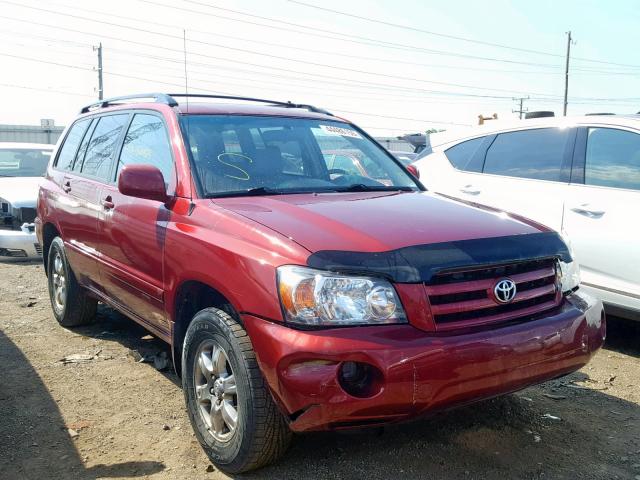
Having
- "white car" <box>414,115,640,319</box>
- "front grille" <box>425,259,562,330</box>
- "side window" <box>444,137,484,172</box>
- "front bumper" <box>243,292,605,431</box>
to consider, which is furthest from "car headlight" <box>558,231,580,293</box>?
"side window" <box>444,137,484,172</box>

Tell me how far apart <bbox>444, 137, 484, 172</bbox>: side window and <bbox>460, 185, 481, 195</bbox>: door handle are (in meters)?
0.20

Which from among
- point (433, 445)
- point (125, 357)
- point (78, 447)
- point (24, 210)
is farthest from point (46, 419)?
point (24, 210)

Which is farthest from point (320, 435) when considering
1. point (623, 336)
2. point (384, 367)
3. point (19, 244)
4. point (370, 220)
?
point (19, 244)

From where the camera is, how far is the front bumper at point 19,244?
8.21 metres

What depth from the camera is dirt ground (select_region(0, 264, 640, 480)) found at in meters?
3.09

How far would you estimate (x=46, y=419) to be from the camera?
12.1ft

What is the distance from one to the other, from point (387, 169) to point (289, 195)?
1.05 m

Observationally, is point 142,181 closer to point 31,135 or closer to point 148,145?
point 148,145

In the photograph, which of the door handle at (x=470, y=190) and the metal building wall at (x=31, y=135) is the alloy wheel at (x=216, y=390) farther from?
the metal building wall at (x=31, y=135)

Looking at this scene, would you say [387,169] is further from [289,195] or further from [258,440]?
[258,440]

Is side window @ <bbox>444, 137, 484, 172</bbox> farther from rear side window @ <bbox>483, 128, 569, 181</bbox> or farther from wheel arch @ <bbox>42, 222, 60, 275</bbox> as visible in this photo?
wheel arch @ <bbox>42, 222, 60, 275</bbox>

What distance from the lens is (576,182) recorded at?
→ 5.09 m

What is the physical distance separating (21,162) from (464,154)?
7.16 meters

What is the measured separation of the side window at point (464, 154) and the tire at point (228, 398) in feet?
12.0
